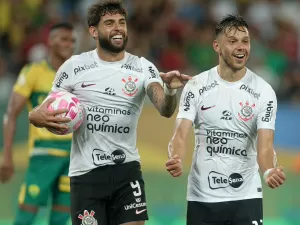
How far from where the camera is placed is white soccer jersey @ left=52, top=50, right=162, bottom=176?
7910 millimetres

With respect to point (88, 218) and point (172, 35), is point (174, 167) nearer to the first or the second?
point (88, 218)

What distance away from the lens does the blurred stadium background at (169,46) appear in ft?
57.5

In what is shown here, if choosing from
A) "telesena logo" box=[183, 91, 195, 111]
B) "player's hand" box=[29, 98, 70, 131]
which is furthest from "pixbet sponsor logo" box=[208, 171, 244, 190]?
"player's hand" box=[29, 98, 70, 131]

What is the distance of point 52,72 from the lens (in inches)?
392

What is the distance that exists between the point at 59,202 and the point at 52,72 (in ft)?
4.72

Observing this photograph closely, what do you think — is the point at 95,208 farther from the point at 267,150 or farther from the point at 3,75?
the point at 3,75

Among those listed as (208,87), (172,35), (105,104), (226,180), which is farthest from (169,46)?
(226,180)

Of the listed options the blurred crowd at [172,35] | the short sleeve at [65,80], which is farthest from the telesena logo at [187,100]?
the blurred crowd at [172,35]

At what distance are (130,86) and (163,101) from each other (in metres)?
0.56

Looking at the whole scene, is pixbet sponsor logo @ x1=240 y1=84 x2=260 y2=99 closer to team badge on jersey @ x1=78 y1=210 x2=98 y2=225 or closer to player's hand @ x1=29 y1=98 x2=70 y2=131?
player's hand @ x1=29 y1=98 x2=70 y2=131

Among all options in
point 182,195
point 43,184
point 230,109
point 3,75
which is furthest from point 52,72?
point 3,75

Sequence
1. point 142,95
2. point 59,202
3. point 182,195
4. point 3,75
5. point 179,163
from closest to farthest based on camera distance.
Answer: point 179,163
point 142,95
point 59,202
point 182,195
point 3,75

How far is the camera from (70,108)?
7.65 meters

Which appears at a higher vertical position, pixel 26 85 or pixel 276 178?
pixel 26 85
